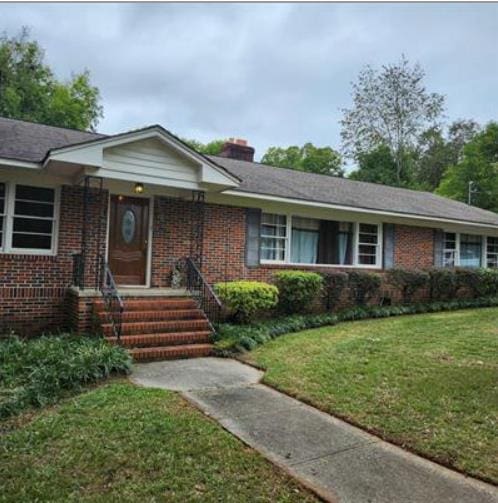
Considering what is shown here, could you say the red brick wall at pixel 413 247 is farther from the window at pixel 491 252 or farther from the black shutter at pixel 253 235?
the black shutter at pixel 253 235

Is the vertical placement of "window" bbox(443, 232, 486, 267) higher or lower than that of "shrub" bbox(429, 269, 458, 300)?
higher

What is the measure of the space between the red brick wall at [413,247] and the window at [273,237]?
13.1 feet

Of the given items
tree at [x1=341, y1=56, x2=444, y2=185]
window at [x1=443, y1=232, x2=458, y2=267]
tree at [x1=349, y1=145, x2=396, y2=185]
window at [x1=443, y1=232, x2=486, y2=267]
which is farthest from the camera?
tree at [x1=341, y1=56, x2=444, y2=185]

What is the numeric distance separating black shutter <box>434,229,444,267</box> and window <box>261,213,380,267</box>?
2.57 metres

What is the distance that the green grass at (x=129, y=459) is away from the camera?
10.4 feet

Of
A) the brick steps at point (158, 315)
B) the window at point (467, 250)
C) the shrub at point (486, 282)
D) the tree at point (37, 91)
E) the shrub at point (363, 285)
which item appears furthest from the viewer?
the tree at point (37, 91)

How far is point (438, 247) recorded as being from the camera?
14.6m

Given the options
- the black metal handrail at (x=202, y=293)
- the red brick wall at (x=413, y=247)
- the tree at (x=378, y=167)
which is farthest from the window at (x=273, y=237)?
the tree at (x=378, y=167)

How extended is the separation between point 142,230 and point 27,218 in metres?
2.26

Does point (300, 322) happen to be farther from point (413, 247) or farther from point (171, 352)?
point (413, 247)

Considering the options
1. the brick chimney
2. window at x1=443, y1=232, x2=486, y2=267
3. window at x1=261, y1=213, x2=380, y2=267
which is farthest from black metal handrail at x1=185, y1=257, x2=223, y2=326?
window at x1=443, y1=232, x2=486, y2=267

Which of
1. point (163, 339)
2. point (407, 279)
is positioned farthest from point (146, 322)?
point (407, 279)

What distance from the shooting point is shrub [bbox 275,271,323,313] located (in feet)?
33.9

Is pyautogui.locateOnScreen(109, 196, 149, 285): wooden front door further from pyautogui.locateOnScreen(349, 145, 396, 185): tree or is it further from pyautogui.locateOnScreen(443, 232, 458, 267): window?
pyautogui.locateOnScreen(349, 145, 396, 185): tree
